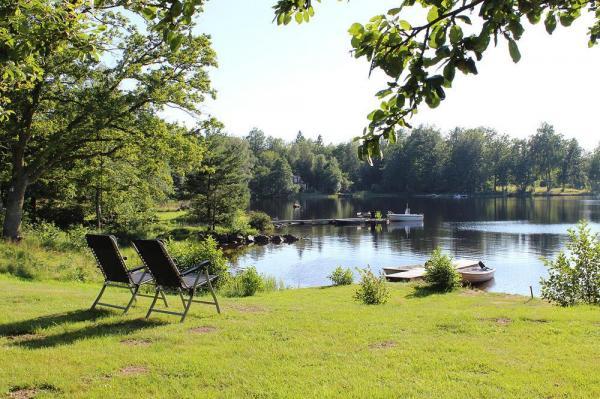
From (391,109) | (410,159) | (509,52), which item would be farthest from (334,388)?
(410,159)

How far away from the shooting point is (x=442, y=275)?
15148 mm

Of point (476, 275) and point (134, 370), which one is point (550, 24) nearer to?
point (134, 370)

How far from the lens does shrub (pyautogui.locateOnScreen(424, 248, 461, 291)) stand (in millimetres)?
15125

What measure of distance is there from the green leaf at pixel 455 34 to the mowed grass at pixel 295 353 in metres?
2.80

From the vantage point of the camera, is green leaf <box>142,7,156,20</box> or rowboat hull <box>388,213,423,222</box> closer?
green leaf <box>142,7,156,20</box>

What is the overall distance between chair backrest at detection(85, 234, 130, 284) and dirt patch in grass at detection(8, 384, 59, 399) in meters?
3.07

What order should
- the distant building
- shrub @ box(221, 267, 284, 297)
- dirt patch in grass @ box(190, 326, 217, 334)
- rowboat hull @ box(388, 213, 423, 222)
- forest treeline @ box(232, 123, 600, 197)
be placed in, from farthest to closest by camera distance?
the distant building < forest treeline @ box(232, 123, 600, 197) < rowboat hull @ box(388, 213, 423, 222) < shrub @ box(221, 267, 284, 297) < dirt patch in grass @ box(190, 326, 217, 334)

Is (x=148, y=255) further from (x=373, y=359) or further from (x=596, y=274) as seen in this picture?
(x=596, y=274)

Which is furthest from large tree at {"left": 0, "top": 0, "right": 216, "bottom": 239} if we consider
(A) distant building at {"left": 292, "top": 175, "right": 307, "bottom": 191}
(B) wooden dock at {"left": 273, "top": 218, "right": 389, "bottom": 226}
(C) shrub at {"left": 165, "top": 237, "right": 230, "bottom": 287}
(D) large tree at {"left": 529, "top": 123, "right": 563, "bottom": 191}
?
(D) large tree at {"left": 529, "top": 123, "right": 563, "bottom": 191}

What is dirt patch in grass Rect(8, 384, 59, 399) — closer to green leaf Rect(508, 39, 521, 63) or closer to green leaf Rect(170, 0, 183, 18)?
green leaf Rect(170, 0, 183, 18)

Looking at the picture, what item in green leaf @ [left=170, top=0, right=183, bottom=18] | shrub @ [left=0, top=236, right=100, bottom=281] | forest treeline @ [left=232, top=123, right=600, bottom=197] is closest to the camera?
green leaf @ [left=170, top=0, right=183, bottom=18]

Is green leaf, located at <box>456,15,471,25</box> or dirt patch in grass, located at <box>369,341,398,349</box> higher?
green leaf, located at <box>456,15,471,25</box>

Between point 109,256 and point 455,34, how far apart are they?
6360 mm

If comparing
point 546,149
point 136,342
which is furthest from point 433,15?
point 546,149
